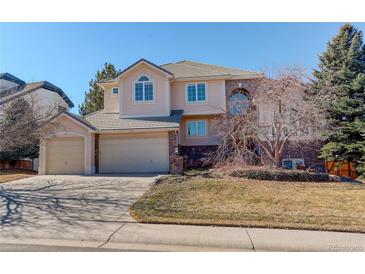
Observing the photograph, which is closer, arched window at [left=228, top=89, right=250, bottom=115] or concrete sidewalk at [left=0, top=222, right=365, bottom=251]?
concrete sidewalk at [left=0, top=222, right=365, bottom=251]

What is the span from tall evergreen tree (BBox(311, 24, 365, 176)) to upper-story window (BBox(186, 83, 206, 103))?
759 cm

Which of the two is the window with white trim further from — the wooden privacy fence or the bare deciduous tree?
the wooden privacy fence

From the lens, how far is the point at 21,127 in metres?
13.9

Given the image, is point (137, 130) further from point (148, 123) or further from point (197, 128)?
point (197, 128)

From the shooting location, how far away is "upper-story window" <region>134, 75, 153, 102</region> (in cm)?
1872

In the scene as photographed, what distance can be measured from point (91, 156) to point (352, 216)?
14235 mm

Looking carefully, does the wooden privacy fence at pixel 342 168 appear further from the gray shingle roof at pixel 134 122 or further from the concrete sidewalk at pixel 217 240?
the concrete sidewalk at pixel 217 240

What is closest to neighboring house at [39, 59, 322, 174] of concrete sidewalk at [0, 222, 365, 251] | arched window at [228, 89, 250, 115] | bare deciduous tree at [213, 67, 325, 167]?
arched window at [228, 89, 250, 115]

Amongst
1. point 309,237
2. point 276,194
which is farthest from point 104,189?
point 309,237

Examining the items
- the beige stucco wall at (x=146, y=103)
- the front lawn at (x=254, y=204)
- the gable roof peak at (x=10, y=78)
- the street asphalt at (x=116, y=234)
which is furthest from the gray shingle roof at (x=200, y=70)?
the gable roof peak at (x=10, y=78)

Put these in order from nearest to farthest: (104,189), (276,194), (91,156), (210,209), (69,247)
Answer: (69,247), (210,209), (276,194), (104,189), (91,156)

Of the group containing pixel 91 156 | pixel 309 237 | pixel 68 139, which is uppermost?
pixel 68 139

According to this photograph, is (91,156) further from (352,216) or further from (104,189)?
(352,216)

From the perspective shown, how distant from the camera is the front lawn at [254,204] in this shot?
7277 mm
